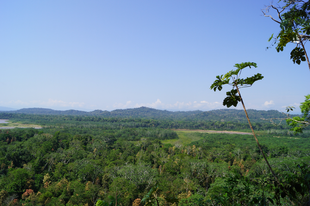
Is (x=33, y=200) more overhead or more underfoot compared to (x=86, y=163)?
more underfoot

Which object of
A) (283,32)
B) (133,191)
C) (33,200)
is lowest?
(33,200)

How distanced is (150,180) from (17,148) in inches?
1105

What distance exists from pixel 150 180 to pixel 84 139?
31665 mm

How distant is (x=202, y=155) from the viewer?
36969 millimetres

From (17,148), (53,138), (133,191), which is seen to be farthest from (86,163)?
(53,138)

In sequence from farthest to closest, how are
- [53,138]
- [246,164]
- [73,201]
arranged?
1. [53,138]
2. [246,164]
3. [73,201]

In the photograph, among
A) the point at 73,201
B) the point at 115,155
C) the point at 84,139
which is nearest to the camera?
the point at 73,201

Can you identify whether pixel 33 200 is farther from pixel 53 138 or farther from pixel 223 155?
pixel 223 155

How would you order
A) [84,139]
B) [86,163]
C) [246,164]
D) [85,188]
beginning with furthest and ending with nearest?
[84,139]
[246,164]
[86,163]
[85,188]

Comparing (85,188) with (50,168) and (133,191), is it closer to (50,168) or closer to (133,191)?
(133,191)

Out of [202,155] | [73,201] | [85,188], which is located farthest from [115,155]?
[202,155]

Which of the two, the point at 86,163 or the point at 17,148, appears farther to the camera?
the point at 17,148

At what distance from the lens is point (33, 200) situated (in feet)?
61.6

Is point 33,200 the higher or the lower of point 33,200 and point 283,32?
the lower
